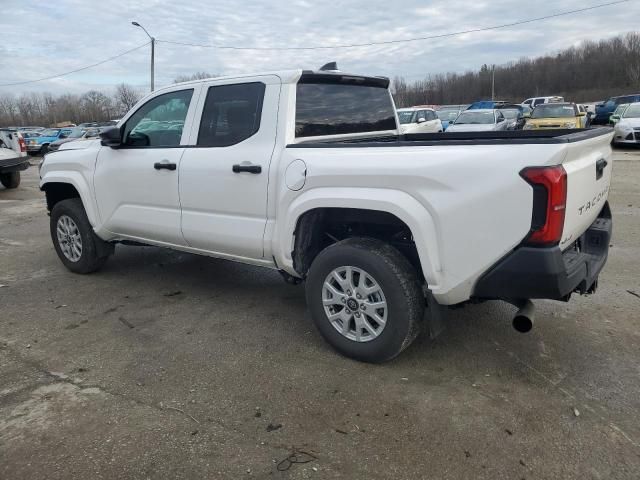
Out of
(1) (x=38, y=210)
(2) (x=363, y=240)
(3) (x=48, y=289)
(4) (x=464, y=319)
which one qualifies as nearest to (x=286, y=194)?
(2) (x=363, y=240)

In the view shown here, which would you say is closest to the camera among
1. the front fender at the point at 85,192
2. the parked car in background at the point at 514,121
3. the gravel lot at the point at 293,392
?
the gravel lot at the point at 293,392

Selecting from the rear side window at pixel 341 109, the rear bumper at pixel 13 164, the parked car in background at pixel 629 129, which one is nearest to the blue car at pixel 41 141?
the rear bumper at pixel 13 164

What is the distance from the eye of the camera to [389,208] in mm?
3176

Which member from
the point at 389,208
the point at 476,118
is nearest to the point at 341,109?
the point at 389,208

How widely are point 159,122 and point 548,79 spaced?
329 ft

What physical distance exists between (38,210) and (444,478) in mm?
10452

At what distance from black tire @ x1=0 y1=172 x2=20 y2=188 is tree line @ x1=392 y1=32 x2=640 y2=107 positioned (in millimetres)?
72783

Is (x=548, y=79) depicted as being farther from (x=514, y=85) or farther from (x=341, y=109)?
(x=341, y=109)

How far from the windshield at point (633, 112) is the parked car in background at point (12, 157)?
1901 centimetres

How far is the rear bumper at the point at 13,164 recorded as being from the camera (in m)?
13.5

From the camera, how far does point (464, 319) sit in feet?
14.3

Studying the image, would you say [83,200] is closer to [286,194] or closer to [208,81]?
[208,81]

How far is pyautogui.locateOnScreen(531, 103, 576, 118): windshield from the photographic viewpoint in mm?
19978

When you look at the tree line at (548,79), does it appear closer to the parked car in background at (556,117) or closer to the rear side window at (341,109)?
the parked car in background at (556,117)
